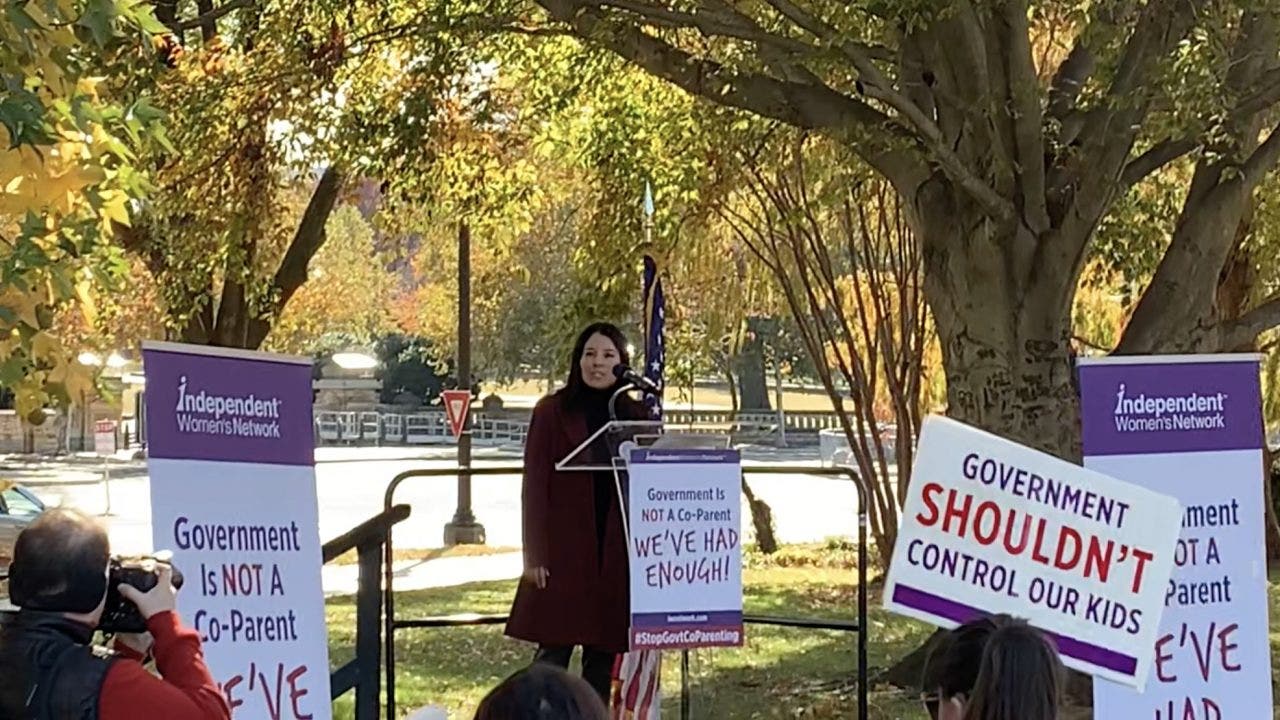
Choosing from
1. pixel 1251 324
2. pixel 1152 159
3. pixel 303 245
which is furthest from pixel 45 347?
pixel 303 245

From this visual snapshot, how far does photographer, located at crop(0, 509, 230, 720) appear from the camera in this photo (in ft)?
10.6

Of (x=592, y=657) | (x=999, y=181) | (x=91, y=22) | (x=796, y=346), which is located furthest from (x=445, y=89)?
(x=796, y=346)

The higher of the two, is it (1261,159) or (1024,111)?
(1024,111)

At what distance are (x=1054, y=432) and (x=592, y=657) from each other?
2.98 metres

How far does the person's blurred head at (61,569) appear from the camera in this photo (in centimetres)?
330

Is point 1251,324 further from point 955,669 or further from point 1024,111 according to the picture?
point 955,669

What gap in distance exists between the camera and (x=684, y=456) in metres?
6.09

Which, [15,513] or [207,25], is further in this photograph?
[15,513]

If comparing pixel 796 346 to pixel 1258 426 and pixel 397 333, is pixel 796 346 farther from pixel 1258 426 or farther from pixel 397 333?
pixel 1258 426

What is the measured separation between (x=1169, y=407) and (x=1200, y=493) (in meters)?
0.34

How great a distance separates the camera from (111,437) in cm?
3128

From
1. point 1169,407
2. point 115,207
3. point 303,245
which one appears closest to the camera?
point 115,207

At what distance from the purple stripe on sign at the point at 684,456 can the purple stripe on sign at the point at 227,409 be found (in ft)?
4.45

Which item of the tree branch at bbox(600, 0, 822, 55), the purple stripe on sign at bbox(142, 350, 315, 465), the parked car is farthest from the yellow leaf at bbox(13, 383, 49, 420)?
the parked car
